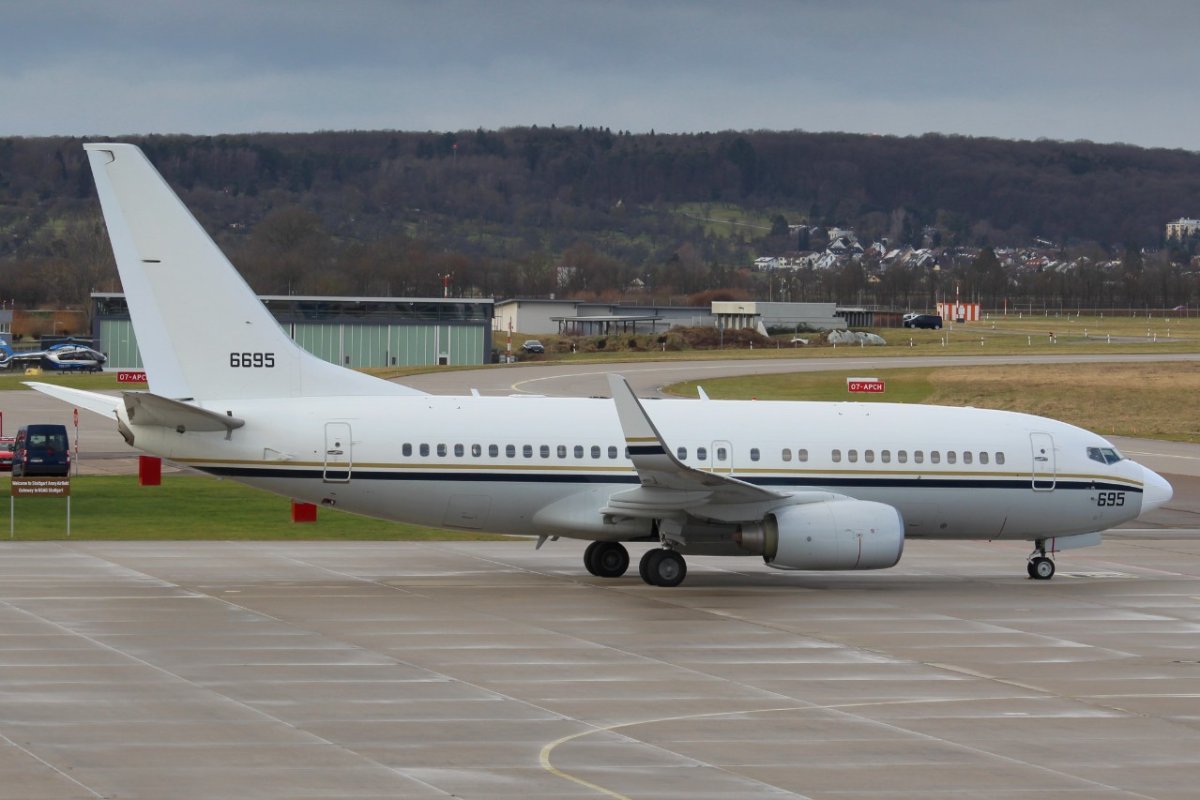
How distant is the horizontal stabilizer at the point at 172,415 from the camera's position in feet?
85.3

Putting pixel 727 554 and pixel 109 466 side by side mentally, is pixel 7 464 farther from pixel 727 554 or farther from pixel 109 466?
pixel 727 554

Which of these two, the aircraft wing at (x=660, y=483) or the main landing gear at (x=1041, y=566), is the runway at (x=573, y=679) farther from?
the aircraft wing at (x=660, y=483)

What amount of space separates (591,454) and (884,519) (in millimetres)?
5130

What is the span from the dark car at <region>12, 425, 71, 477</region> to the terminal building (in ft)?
187

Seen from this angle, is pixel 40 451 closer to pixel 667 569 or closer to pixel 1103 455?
pixel 667 569

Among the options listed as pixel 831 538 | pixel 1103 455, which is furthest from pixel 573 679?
pixel 1103 455

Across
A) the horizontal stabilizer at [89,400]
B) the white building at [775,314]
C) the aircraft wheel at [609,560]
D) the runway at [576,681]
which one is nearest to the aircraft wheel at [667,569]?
the runway at [576,681]

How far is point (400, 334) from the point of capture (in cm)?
10738

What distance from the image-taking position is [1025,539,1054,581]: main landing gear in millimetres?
31125

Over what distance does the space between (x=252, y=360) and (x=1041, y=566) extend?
15.2m

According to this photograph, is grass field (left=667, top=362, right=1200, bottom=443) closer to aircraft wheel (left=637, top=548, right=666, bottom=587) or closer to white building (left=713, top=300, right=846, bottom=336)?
aircraft wheel (left=637, top=548, right=666, bottom=587)

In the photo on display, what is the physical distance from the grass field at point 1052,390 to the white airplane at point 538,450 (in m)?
39.3

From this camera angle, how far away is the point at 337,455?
27.4 meters

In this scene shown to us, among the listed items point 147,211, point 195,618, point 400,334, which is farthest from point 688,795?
point 400,334
